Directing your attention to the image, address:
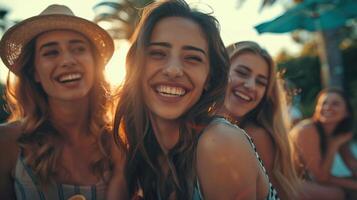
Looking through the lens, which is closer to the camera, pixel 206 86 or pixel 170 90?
pixel 170 90

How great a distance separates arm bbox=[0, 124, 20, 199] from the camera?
301cm

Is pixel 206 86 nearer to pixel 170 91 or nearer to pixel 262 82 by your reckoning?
pixel 170 91

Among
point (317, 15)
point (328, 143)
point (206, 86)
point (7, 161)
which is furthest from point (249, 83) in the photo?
point (317, 15)

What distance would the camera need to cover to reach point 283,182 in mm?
3625

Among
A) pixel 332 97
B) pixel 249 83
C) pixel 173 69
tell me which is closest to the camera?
pixel 173 69

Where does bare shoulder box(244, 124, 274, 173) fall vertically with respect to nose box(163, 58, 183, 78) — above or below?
below

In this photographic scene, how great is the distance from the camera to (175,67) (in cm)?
255

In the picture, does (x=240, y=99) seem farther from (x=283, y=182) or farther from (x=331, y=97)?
(x=331, y=97)

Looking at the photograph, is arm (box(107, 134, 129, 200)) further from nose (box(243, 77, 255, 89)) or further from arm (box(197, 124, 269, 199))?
nose (box(243, 77, 255, 89))

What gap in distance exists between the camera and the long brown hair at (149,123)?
263 cm

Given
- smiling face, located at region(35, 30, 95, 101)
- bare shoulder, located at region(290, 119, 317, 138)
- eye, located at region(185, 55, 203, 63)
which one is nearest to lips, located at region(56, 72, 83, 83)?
smiling face, located at region(35, 30, 95, 101)

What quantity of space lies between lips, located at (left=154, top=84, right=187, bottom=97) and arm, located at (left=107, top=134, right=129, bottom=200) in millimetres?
632

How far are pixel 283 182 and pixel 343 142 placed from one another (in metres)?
2.25

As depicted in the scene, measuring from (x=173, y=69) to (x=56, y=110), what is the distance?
3.56 ft
